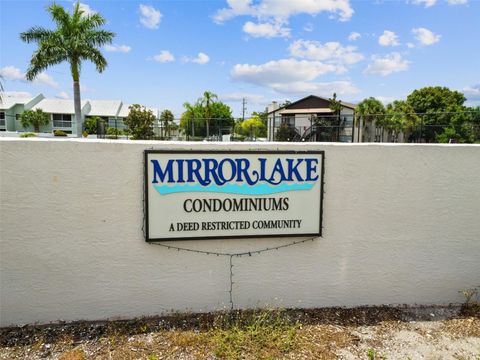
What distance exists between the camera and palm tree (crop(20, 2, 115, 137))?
81.1 ft

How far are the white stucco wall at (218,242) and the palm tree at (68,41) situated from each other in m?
26.2

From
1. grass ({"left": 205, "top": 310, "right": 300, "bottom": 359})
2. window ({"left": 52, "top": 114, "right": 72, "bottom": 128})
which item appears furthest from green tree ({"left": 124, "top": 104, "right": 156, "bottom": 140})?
window ({"left": 52, "top": 114, "right": 72, "bottom": 128})

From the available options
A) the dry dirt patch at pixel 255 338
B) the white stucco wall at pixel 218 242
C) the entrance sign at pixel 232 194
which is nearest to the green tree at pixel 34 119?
the white stucco wall at pixel 218 242

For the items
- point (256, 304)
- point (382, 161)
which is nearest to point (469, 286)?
point (382, 161)

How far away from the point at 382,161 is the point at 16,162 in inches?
145

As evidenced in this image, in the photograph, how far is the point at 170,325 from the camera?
3.45 m

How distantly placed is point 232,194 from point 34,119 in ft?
192

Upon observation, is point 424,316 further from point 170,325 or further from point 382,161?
point 170,325

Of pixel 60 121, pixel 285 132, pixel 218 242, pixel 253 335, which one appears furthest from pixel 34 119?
pixel 253 335

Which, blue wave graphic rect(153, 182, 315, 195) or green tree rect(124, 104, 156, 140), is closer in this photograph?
blue wave graphic rect(153, 182, 315, 195)

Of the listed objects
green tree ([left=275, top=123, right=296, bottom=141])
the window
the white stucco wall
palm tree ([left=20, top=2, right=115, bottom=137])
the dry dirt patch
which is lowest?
the dry dirt patch

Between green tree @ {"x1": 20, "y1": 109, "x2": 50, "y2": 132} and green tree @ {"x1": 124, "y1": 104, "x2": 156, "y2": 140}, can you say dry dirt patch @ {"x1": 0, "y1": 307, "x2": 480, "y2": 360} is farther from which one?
green tree @ {"x1": 20, "y1": 109, "x2": 50, "y2": 132}

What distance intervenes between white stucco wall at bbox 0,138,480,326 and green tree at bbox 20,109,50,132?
57793 mm

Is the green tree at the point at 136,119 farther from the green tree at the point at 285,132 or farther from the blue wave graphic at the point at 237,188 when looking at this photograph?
the blue wave graphic at the point at 237,188
